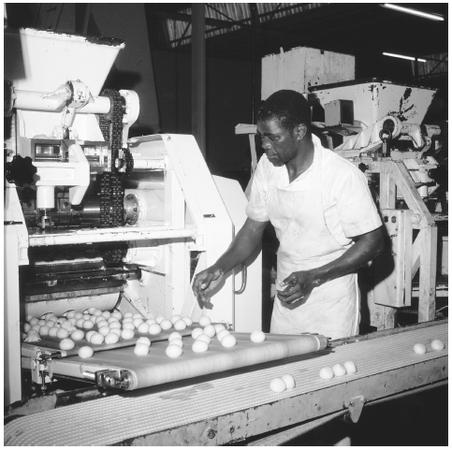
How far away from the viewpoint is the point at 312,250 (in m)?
2.69

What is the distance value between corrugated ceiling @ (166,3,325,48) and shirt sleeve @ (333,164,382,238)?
871 centimetres

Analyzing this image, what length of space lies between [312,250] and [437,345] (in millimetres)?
757

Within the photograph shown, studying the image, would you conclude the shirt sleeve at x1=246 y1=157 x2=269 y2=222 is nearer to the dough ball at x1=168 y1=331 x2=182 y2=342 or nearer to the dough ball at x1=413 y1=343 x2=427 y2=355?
the dough ball at x1=168 y1=331 x2=182 y2=342

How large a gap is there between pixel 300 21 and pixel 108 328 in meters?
10.8

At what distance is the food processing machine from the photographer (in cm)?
156

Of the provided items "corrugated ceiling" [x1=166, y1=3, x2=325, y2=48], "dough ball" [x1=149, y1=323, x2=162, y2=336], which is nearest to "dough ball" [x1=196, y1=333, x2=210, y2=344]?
"dough ball" [x1=149, y1=323, x2=162, y2=336]

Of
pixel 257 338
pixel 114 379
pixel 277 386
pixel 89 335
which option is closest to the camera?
pixel 114 379

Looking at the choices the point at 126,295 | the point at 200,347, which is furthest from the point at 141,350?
the point at 126,295

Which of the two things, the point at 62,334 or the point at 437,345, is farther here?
the point at 62,334

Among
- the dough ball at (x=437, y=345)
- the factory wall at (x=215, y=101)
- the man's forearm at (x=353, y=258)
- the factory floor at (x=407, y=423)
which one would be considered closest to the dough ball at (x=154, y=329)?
the man's forearm at (x=353, y=258)

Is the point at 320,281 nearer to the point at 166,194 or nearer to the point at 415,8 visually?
the point at 166,194

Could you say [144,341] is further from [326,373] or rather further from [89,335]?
[326,373]

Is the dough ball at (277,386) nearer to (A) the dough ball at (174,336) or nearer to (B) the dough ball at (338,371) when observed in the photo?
(B) the dough ball at (338,371)

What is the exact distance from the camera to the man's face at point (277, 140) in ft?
8.07
